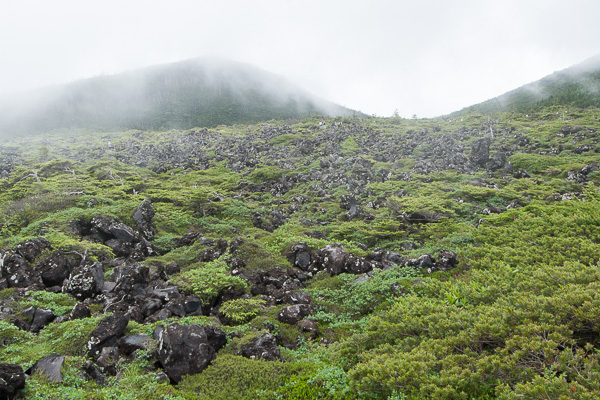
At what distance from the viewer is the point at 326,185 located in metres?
34.6

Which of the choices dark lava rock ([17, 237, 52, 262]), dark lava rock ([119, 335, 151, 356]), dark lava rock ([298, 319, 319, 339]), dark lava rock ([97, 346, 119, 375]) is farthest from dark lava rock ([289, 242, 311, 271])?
dark lava rock ([17, 237, 52, 262])

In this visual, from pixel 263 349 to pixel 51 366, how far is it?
5.53m

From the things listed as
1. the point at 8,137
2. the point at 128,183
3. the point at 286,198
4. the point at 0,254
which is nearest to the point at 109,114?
the point at 8,137

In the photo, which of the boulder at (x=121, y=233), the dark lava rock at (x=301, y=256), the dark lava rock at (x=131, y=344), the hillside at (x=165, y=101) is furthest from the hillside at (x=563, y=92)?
the dark lava rock at (x=131, y=344)

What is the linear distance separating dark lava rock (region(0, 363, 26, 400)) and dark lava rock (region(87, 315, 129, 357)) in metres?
2.18

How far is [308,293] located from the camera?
1333 centimetres

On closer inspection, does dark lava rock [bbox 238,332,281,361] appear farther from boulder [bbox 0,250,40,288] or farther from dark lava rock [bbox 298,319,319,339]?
A: boulder [bbox 0,250,40,288]

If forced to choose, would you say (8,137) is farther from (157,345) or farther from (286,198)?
(157,345)

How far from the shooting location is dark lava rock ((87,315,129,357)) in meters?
8.93

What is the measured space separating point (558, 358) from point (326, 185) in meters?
30.1

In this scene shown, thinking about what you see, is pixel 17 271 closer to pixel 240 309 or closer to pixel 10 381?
pixel 10 381

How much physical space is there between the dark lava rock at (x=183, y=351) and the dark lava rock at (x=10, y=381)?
116 inches

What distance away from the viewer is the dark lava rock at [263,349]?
353 inches

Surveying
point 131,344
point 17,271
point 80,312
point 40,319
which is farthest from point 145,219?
point 131,344
